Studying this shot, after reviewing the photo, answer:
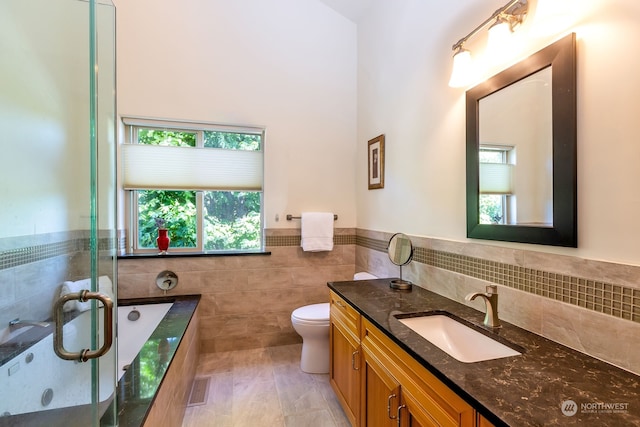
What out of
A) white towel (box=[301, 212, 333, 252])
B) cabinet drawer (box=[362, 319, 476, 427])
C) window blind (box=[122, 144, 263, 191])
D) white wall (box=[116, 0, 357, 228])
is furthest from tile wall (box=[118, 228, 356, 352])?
cabinet drawer (box=[362, 319, 476, 427])

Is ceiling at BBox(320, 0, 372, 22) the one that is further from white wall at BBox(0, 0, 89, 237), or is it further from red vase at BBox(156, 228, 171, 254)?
red vase at BBox(156, 228, 171, 254)

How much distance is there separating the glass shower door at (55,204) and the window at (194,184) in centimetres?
116

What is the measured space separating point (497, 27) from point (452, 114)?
47cm

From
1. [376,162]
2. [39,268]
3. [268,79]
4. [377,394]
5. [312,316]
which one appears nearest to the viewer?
[377,394]

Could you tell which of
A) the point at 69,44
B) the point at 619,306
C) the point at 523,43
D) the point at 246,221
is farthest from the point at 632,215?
the point at 246,221

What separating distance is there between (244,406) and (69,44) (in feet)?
7.36

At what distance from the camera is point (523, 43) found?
125 cm

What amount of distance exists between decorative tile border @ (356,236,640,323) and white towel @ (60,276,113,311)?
1690mm

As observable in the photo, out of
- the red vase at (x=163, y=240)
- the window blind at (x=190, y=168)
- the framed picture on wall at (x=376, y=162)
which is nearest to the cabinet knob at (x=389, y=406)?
the framed picture on wall at (x=376, y=162)

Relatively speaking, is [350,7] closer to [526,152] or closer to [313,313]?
[526,152]

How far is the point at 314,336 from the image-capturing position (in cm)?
228

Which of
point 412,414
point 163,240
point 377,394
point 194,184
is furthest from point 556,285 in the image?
point 163,240

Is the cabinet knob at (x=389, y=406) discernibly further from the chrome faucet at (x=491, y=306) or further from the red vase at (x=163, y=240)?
the red vase at (x=163, y=240)

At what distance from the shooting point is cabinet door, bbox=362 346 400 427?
1.18 m
